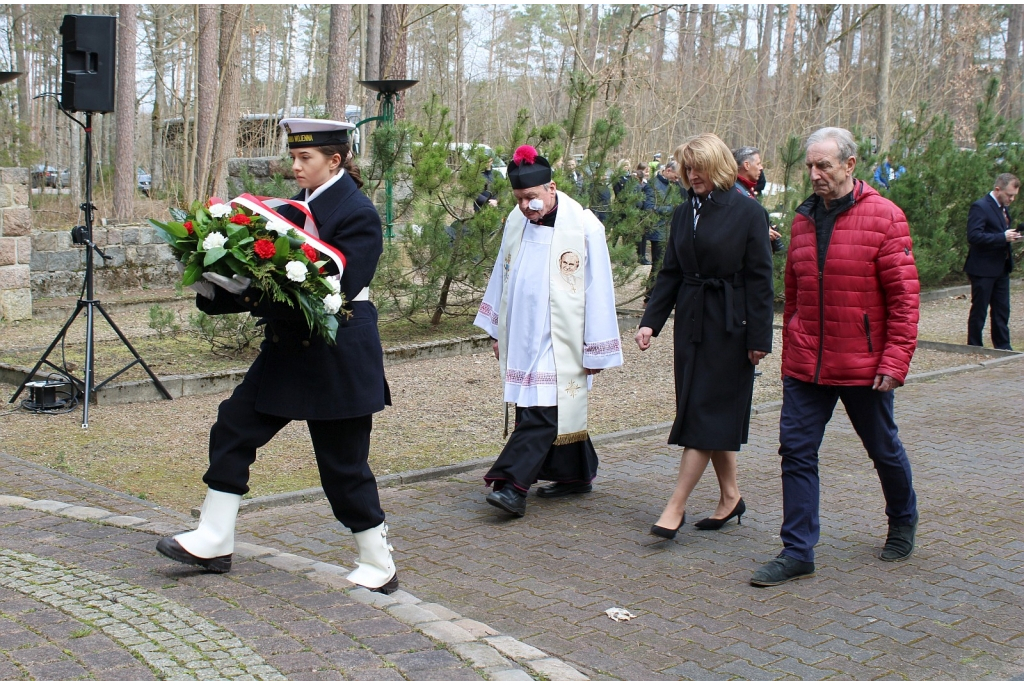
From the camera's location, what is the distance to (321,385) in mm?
4191

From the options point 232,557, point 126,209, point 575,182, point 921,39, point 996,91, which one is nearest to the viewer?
point 232,557

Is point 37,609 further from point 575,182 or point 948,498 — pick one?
point 575,182

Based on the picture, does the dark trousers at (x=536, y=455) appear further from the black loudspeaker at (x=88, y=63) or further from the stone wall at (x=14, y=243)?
the stone wall at (x=14, y=243)

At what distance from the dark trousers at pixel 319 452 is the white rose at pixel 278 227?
28.0 inches

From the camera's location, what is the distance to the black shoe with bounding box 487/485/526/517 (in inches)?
225

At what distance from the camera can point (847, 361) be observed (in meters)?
4.87

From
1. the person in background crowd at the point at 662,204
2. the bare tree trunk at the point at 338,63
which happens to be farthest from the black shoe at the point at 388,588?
the bare tree trunk at the point at 338,63

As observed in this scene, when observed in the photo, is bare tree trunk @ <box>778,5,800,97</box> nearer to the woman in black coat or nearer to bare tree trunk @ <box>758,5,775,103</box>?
bare tree trunk @ <box>758,5,775,103</box>

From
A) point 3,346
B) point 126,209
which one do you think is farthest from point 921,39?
point 3,346

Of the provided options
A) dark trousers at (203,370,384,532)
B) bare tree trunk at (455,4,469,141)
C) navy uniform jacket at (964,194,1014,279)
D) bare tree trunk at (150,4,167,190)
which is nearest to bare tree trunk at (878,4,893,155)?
bare tree trunk at (455,4,469,141)

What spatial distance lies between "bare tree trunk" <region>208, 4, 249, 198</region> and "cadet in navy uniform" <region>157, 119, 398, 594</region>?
17.4 m

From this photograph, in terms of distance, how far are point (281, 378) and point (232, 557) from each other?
0.86 metres

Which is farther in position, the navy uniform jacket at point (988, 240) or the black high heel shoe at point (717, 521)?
the navy uniform jacket at point (988, 240)

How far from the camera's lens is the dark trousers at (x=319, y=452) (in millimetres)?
4266
